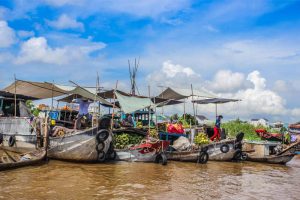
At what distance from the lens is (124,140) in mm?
14320

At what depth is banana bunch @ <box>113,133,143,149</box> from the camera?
1416 centimetres

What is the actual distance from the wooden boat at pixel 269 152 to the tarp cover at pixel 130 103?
6.41m

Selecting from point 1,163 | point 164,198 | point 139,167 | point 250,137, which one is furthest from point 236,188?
point 250,137

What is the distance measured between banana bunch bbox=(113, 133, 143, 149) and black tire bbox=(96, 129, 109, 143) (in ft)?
5.95

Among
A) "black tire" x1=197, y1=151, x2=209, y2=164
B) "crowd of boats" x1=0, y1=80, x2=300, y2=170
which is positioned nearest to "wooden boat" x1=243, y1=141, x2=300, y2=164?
"crowd of boats" x1=0, y1=80, x2=300, y2=170

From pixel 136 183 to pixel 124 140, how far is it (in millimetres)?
5325

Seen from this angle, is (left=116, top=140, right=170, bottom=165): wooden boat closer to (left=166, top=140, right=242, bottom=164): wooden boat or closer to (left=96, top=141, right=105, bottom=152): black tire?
(left=96, top=141, right=105, bottom=152): black tire

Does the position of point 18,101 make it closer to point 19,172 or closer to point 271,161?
point 19,172

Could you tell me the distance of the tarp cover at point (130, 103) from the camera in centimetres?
1389

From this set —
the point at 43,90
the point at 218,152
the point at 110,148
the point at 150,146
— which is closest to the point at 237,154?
the point at 218,152

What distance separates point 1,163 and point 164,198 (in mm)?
4967

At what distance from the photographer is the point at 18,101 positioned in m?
16.1

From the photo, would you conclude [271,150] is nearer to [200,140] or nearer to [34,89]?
[200,140]

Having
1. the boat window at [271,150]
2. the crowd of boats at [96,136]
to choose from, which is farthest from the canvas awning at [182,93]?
the boat window at [271,150]
